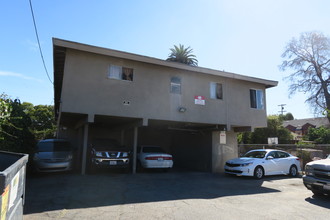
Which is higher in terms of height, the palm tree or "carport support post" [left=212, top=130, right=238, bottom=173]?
the palm tree

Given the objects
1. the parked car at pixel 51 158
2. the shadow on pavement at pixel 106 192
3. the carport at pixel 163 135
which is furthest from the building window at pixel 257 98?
the parked car at pixel 51 158

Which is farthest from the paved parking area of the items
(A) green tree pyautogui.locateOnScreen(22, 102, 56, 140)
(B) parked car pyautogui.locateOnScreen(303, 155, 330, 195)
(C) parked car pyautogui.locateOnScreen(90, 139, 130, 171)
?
(A) green tree pyautogui.locateOnScreen(22, 102, 56, 140)

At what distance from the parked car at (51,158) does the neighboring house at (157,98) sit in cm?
81

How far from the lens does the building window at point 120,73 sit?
1090 centimetres

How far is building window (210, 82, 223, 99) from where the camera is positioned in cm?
1332

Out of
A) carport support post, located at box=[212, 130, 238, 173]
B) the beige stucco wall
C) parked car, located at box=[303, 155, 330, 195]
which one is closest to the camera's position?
parked car, located at box=[303, 155, 330, 195]

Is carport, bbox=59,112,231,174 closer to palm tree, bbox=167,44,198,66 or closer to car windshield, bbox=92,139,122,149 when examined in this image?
car windshield, bbox=92,139,122,149

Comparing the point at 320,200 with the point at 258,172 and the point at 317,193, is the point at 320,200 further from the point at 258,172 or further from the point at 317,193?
the point at 258,172

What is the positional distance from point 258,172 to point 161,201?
6.61 m

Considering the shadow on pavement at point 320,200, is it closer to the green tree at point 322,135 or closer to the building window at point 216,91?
the building window at point 216,91

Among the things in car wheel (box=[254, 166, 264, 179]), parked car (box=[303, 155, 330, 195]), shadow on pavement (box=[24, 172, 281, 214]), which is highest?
parked car (box=[303, 155, 330, 195])

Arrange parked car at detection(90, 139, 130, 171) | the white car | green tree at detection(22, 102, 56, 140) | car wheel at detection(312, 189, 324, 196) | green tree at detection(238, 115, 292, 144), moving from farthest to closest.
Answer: green tree at detection(238, 115, 292, 144)
green tree at detection(22, 102, 56, 140)
the white car
parked car at detection(90, 139, 130, 171)
car wheel at detection(312, 189, 324, 196)

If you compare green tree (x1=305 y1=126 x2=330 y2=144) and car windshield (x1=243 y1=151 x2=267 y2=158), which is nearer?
car windshield (x1=243 y1=151 x2=267 y2=158)

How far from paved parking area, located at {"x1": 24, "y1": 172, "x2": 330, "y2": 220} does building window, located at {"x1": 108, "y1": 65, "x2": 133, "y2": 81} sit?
4.63 m
